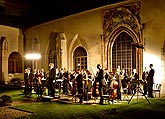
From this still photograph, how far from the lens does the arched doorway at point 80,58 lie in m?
17.9

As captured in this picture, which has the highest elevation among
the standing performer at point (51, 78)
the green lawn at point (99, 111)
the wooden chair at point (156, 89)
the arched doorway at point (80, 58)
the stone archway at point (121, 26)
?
the stone archway at point (121, 26)

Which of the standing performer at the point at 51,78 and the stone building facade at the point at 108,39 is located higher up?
the stone building facade at the point at 108,39

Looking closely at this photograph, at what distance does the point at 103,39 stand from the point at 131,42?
197 cm

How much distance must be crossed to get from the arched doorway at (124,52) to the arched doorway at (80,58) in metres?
2.46

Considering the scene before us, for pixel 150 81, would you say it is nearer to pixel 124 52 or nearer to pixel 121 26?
pixel 124 52

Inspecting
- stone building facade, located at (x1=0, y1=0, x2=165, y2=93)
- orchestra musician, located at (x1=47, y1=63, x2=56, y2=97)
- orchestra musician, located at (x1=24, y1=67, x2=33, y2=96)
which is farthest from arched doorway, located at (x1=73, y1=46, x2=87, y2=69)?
orchestra musician, located at (x1=47, y1=63, x2=56, y2=97)

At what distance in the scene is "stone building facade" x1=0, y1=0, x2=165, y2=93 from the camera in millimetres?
13758

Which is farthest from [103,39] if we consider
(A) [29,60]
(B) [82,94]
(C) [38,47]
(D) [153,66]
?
(A) [29,60]

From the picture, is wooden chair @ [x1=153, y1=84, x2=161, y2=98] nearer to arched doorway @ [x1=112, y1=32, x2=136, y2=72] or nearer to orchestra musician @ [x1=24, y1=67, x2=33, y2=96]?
arched doorway @ [x1=112, y1=32, x2=136, y2=72]

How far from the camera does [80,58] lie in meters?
18.2

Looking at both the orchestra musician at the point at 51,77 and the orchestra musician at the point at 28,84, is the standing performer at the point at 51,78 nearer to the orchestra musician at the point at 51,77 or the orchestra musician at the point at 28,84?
the orchestra musician at the point at 51,77

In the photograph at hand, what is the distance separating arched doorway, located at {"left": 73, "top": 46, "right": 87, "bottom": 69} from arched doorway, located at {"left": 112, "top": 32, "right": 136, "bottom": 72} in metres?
2.46

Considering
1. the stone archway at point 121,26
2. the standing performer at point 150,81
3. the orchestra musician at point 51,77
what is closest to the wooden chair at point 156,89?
the standing performer at point 150,81

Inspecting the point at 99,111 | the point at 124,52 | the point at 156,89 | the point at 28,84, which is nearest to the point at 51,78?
the point at 28,84
